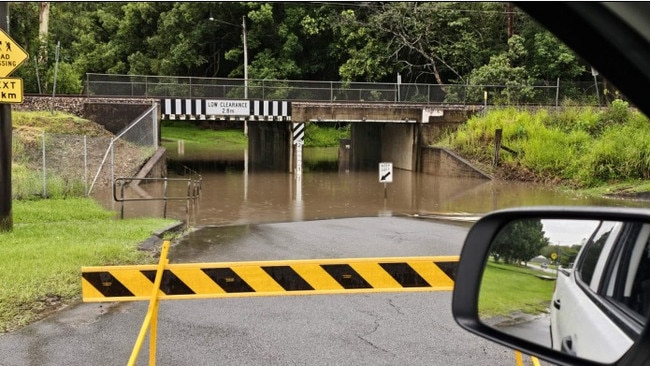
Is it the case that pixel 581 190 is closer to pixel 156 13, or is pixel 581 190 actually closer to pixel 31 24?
pixel 31 24

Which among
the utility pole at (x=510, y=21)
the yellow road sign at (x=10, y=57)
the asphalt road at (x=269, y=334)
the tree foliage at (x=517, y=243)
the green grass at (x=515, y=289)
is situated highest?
the utility pole at (x=510, y=21)

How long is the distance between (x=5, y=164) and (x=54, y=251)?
247 cm

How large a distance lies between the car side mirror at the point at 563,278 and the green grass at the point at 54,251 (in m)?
5.45

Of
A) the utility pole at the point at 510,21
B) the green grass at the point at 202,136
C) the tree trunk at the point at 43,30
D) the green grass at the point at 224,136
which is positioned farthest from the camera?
the green grass at the point at 202,136

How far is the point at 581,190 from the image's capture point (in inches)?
868

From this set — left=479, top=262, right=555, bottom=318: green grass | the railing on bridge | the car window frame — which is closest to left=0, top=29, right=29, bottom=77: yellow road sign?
left=479, top=262, right=555, bottom=318: green grass

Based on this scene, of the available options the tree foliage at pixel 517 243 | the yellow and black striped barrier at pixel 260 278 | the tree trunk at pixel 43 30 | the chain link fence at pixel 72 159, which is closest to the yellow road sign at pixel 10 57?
the chain link fence at pixel 72 159

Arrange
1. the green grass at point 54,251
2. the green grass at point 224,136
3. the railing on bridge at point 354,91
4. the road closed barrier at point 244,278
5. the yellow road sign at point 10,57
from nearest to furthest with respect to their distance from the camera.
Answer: the road closed barrier at point 244,278 < the green grass at point 54,251 < the yellow road sign at point 10,57 < the railing on bridge at point 354,91 < the green grass at point 224,136

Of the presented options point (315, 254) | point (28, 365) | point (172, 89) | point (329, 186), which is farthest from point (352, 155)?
point (28, 365)

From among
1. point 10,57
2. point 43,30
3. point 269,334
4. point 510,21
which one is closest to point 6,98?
point 10,57

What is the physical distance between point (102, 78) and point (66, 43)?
3415 cm

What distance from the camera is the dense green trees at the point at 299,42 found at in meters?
36.4

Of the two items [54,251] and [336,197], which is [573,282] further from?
[336,197]

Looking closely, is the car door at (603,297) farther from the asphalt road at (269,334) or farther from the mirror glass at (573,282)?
the asphalt road at (269,334)
